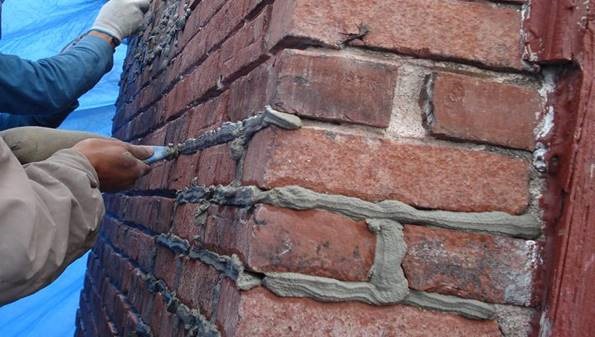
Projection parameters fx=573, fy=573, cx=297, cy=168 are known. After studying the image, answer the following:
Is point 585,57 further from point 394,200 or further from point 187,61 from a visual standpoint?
point 187,61

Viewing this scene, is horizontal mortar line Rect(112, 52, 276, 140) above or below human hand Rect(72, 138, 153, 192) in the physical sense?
above

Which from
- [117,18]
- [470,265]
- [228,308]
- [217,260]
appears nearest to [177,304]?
[217,260]

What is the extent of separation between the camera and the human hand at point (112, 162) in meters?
1.05

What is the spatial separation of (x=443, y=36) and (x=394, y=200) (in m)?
0.22

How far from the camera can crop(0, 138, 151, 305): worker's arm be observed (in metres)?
0.68

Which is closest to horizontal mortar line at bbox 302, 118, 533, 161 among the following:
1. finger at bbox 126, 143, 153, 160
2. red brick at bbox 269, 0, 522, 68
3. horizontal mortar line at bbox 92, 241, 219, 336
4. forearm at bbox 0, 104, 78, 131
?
red brick at bbox 269, 0, 522, 68

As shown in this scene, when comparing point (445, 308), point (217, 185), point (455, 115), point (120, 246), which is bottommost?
point (120, 246)

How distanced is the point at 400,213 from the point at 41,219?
0.45 metres

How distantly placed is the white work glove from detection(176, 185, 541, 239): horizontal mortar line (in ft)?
6.05

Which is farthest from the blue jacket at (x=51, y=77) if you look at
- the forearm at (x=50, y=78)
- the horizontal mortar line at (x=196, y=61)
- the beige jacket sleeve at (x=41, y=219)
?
the beige jacket sleeve at (x=41, y=219)

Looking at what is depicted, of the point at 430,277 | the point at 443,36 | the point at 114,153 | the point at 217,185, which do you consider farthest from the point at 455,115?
the point at 114,153

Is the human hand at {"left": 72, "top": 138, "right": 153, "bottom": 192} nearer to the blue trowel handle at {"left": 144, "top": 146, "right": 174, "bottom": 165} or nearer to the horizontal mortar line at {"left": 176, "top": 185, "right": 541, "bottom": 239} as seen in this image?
the blue trowel handle at {"left": 144, "top": 146, "right": 174, "bottom": 165}

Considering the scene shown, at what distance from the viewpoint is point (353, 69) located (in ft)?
2.38

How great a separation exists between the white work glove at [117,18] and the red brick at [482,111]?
1.91 metres
